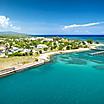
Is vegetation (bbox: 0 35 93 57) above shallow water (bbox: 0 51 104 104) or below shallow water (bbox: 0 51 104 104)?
above

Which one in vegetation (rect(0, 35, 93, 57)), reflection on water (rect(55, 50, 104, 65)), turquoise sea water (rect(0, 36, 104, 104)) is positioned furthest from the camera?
vegetation (rect(0, 35, 93, 57))

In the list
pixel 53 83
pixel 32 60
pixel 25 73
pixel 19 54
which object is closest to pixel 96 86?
pixel 53 83

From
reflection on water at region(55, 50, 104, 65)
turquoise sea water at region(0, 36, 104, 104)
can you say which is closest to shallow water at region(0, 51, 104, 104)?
turquoise sea water at region(0, 36, 104, 104)

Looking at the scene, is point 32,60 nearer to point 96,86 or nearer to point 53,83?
point 53,83

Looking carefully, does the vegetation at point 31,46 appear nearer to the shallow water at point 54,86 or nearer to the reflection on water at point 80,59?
the reflection on water at point 80,59

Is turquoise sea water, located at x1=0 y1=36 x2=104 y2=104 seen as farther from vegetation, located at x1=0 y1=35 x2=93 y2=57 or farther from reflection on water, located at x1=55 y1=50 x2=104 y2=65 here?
vegetation, located at x1=0 y1=35 x2=93 y2=57

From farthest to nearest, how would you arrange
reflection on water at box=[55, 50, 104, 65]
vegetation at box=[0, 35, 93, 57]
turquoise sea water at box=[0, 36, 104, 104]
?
vegetation at box=[0, 35, 93, 57] < reflection on water at box=[55, 50, 104, 65] < turquoise sea water at box=[0, 36, 104, 104]

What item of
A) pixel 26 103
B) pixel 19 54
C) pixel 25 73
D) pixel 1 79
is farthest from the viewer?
pixel 19 54

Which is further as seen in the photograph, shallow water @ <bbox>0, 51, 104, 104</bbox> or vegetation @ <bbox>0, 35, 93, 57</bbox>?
vegetation @ <bbox>0, 35, 93, 57</bbox>
